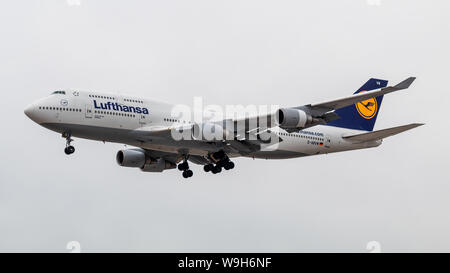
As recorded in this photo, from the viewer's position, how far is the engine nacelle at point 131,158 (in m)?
60.7

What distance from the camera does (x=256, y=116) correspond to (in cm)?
5416

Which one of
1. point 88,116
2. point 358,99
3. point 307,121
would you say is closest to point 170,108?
point 88,116

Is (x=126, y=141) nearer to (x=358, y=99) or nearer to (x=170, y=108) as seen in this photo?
(x=170, y=108)

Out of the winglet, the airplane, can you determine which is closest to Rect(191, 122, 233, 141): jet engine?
the airplane

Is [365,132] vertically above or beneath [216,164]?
above

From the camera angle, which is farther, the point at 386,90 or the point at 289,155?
the point at 289,155

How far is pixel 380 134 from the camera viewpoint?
190 feet

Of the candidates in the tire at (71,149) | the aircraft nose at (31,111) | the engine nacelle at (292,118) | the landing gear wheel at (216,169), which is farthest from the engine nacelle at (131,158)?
the engine nacelle at (292,118)

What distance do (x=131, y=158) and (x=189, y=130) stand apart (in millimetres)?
8289

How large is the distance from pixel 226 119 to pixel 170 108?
4120 millimetres

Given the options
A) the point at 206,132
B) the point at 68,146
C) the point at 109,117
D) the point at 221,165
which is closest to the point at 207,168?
the point at 221,165

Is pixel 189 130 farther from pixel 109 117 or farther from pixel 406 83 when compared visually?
pixel 406 83

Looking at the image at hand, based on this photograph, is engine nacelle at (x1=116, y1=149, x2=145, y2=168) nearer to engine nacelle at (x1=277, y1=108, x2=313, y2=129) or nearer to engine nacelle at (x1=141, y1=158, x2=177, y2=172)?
engine nacelle at (x1=141, y1=158, x2=177, y2=172)

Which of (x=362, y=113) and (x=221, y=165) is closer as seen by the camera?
(x=221, y=165)
